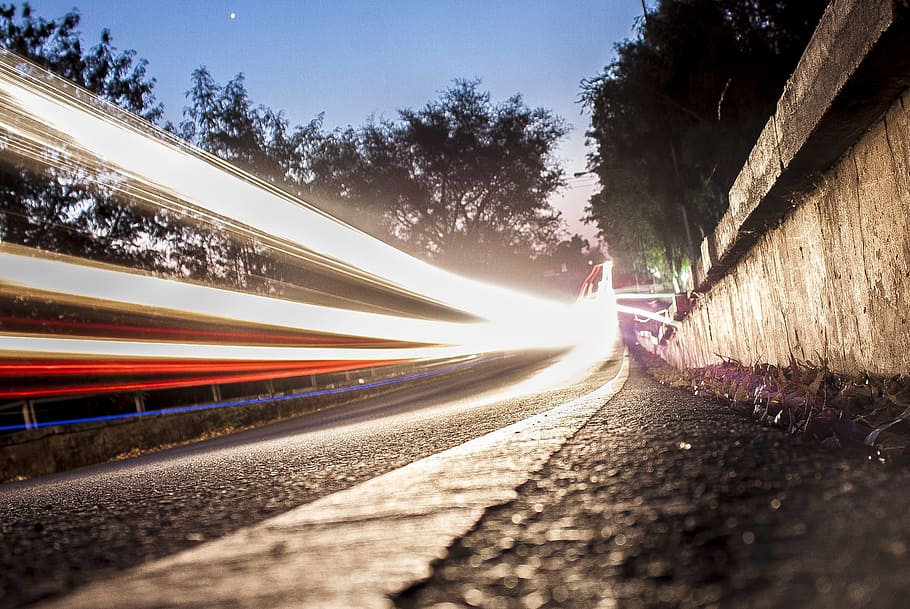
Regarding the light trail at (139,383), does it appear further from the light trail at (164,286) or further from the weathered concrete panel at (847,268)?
the weathered concrete panel at (847,268)

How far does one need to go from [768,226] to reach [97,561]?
446 centimetres

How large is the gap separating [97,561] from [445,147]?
141 feet

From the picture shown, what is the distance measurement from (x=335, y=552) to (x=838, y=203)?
3279 mm

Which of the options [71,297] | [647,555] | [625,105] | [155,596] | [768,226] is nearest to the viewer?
[647,555]

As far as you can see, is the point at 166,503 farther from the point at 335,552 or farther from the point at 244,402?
the point at 244,402

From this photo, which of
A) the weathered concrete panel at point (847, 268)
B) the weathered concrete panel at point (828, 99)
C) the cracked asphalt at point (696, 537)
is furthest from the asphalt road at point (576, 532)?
the weathered concrete panel at point (828, 99)

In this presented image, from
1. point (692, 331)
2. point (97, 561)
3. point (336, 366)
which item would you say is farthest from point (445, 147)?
point (97, 561)

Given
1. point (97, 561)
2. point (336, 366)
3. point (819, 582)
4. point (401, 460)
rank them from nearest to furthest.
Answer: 1. point (819, 582)
2. point (97, 561)
3. point (401, 460)
4. point (336, 366)

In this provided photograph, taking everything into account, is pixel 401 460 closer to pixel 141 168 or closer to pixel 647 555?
pixel 647 555

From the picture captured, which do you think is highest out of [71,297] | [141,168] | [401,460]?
[141,168]

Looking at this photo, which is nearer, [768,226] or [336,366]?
[768,226]

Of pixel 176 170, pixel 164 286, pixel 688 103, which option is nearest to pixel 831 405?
pixel 176 170

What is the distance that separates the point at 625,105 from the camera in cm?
2788

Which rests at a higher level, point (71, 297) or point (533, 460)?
point (71, 297)
